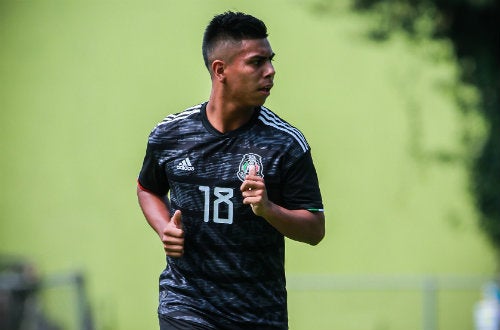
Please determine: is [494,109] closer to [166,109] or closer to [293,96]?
[293,96]

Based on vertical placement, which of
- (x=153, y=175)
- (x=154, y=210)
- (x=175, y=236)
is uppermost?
(x=153, y=175)

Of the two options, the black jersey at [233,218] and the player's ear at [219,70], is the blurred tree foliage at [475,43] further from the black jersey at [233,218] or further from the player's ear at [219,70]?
the black jersey at [233,218]

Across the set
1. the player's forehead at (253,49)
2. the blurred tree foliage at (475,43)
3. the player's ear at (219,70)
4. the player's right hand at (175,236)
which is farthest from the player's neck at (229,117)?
the blurred tree foliage at (475,43)

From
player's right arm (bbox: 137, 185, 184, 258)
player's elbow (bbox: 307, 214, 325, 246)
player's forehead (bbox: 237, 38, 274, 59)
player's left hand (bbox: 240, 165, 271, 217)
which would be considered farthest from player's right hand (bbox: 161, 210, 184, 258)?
player's forehead (bbox: 237, 38, 274, 59)

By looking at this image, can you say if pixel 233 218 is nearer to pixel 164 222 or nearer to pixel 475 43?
pixel 164 222

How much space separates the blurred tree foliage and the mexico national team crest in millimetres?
8864

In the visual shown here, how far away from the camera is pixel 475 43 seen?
13930 mm

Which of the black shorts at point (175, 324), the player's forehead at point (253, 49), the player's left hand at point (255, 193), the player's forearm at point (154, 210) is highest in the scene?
the player's forehead at point (253, 49)

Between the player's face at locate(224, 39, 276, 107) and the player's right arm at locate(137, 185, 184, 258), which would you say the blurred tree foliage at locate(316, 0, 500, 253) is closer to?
the player's right arm at locate(137, 185, 184, 258)

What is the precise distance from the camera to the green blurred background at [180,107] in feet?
43.2

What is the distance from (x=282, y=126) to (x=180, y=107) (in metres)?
7.76

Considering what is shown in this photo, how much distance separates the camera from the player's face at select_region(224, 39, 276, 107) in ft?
Answer: 17.0

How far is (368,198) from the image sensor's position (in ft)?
44.6

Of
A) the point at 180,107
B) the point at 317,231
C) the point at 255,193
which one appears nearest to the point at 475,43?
the point at 180,107
